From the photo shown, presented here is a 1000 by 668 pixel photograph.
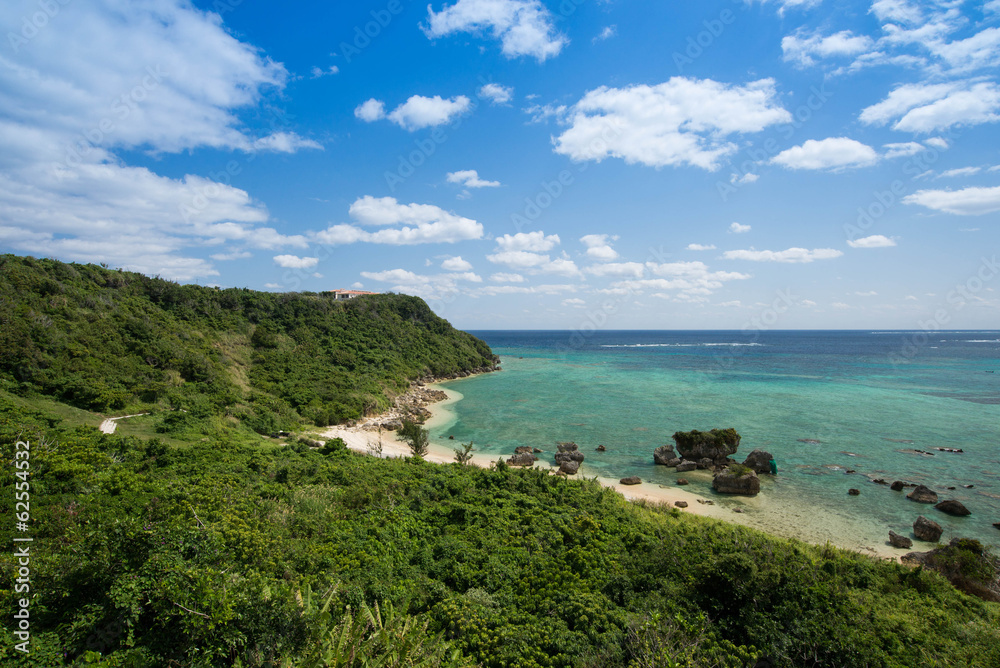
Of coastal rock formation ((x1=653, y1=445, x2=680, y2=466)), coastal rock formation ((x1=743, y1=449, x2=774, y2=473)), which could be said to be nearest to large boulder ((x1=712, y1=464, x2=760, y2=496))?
coastal rock formation ((x1=743, y1=449, x2=774, y2=473))

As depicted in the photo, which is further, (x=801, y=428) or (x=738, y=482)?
(x=801, y=428)

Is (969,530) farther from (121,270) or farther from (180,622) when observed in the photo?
(121,270)

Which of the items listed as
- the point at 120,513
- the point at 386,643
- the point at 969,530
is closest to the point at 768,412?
the point at 969,530

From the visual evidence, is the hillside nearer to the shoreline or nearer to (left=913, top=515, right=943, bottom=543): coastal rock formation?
the shoreline

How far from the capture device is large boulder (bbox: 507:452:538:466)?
27484mm

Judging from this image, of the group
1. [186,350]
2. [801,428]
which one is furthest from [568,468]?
[186,350]

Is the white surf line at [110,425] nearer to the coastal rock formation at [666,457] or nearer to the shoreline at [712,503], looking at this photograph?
the shoreline at [712,503]

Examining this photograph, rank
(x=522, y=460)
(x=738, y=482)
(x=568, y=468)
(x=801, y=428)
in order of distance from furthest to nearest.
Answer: (x=801, y=428)
(x=522, y=460)
(x=568, y=468)
(x=738, y=482)

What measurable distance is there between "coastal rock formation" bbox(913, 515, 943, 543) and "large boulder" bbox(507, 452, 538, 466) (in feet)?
59.6

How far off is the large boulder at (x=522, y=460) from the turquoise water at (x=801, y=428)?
2001mm

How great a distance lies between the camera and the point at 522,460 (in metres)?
27.7

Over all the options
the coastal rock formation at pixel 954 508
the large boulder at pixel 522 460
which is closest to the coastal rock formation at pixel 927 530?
the coastal rock formation at pixel 954 508

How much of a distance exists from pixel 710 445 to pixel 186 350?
129ft

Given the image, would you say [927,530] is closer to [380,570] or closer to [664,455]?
[664,455]
